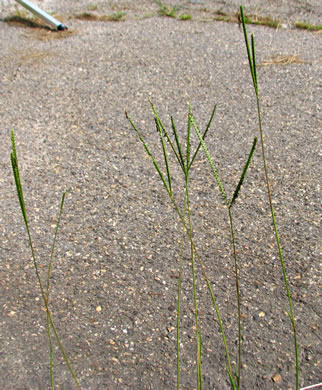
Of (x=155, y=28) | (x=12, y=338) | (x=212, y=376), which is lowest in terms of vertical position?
(x=12, y=338)

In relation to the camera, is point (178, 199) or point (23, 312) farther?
point (178, 199)

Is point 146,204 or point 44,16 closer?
point 146,204

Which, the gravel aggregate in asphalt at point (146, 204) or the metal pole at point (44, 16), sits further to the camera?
the metal pole at point (44, 16)

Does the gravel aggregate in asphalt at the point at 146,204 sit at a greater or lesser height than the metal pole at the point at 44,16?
lesser

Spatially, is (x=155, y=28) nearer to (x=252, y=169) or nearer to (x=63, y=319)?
(x=252, y=169)

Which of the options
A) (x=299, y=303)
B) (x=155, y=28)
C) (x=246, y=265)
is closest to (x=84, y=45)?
(x=155, y=28)

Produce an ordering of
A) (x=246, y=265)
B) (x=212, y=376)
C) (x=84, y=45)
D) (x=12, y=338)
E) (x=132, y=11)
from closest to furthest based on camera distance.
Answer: (x=212, y=376) < (x=12, y=338) < (x=246, y=265) < (x=84, y=45) < (x=132, y=11)

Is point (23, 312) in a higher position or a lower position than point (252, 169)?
lower

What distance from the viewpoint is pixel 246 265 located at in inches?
93.8

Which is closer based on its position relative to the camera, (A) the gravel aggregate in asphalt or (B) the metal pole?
(A) the gravel aggregate in asphalt

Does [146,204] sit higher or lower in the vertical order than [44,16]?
lower

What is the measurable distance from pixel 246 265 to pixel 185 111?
152 centimetres

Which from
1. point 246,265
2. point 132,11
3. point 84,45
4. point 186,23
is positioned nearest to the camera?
point 246,265

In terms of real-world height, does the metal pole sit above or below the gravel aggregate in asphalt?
above
